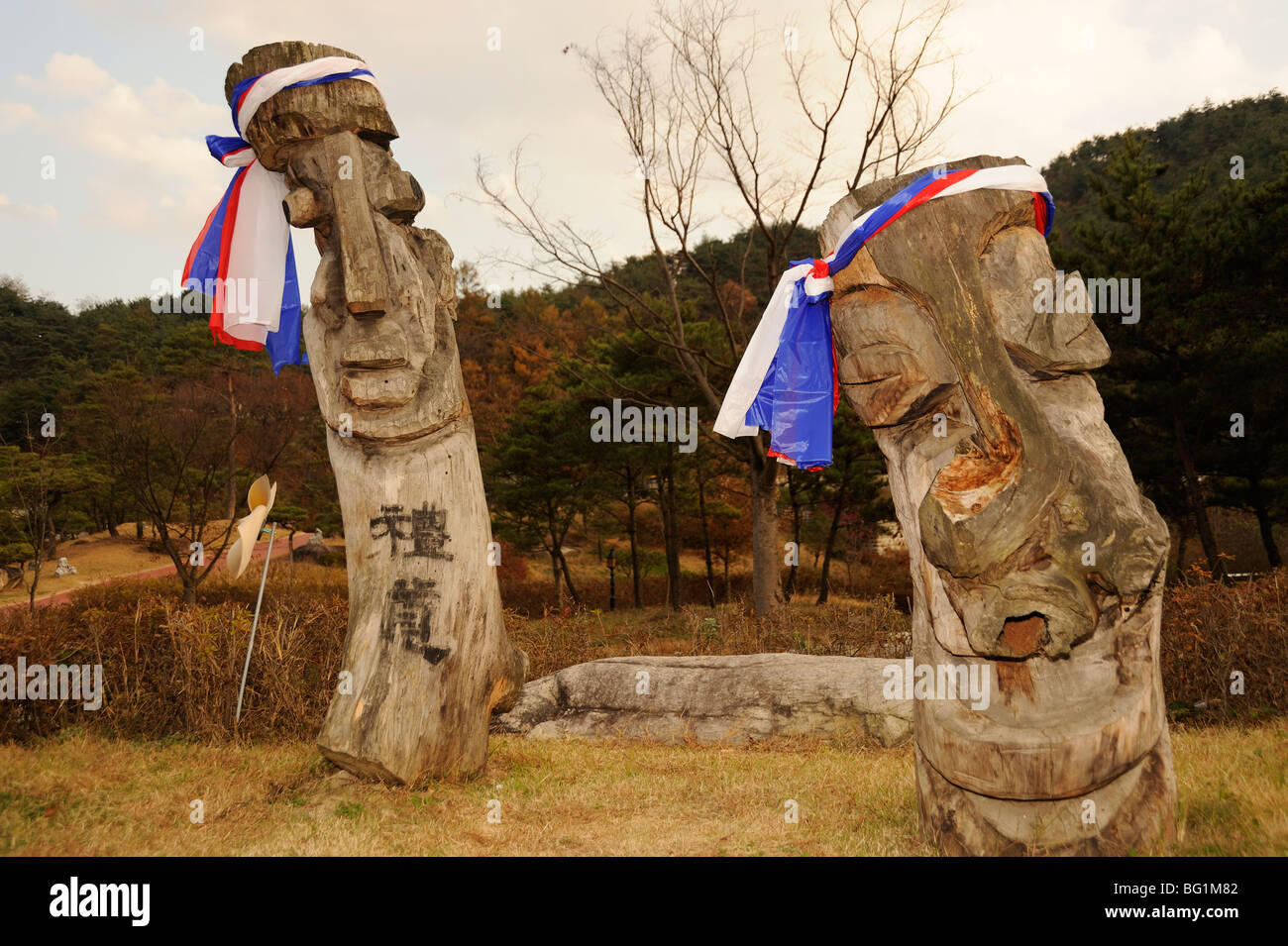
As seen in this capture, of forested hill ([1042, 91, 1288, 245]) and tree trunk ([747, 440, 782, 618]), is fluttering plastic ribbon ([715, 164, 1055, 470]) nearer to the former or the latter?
tree trunk ([747, 440, 782, 618])

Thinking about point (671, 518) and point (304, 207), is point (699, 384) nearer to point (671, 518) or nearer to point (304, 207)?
point (671, 518)

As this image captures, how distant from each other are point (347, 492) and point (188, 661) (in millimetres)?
2642

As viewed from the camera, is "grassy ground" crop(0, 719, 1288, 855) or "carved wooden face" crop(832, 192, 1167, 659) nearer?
Result: "carved wooden face" crop(832, 192, 1167, 659)

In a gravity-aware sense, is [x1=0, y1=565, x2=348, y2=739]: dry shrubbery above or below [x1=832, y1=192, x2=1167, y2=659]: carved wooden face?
below

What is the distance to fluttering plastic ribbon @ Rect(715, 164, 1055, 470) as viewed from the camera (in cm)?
407

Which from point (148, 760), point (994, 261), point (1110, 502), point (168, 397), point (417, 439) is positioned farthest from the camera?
point (168, 397)

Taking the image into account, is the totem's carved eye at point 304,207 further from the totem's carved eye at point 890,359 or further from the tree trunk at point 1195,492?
the tree trunk at point 1195,492

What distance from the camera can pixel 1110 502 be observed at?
11.4ft

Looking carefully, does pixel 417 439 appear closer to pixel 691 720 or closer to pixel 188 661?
pixel 188 661

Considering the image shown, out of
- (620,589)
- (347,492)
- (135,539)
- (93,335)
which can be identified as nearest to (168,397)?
(135,539)

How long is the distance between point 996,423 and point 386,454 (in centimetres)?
367

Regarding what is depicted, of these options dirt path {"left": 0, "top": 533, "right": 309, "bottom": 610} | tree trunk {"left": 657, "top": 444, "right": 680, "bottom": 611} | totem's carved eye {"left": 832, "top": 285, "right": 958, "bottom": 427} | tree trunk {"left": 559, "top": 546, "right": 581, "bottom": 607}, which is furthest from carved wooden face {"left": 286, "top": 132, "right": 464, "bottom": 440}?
tree trunk {"left": 559, "top": 546, "right": 581, "bottom": 607}

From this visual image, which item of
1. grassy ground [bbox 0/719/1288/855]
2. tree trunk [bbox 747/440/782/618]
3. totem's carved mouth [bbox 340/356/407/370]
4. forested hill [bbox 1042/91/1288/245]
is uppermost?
forested hill [bbox 1042/91/1288/245]

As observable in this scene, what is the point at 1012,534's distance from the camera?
11.2 ft
